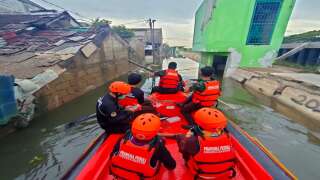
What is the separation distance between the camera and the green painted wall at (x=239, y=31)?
658 inches

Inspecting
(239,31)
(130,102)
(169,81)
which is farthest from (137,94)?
(239,31)

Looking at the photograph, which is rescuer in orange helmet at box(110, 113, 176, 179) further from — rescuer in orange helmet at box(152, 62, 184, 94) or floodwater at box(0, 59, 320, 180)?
rescuer in orange helmet at box(152, 62, 184, 94)

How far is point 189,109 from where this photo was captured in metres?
5.03

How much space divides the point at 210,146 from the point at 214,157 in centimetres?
15

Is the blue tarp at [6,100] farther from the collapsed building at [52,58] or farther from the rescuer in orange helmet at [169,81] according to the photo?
the rescuer in orange helmet at [169,81]

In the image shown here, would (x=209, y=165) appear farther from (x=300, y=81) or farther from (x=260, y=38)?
(x=260, y=38)

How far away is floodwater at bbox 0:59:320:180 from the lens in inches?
200

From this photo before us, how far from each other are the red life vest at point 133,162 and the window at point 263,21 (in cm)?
1799

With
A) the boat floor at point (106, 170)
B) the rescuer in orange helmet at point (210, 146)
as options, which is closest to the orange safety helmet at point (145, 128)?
the rescuer in orange helmet at point (210, 146)

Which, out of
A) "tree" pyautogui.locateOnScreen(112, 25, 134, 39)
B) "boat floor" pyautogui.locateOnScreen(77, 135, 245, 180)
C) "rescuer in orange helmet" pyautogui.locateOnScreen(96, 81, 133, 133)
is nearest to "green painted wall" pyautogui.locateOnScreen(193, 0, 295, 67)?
"tree" pyautogui.locateOnScreen(112, 25, 134, 39)

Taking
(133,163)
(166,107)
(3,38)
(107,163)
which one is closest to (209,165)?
(133,163)

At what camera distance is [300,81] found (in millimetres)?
11859

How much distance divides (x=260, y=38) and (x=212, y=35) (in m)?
4.35

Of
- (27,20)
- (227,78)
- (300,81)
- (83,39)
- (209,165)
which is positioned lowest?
(227,78)
